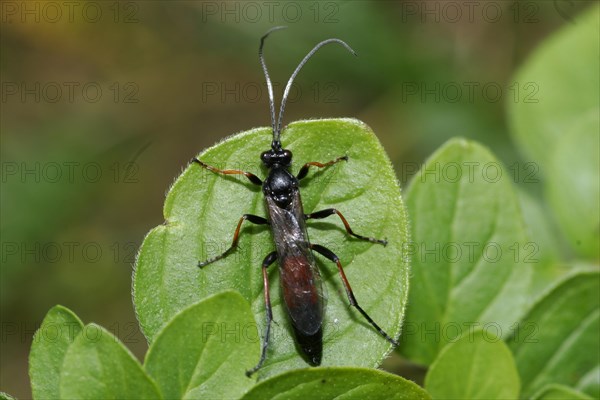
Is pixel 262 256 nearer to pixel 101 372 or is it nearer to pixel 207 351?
pixel 207 351

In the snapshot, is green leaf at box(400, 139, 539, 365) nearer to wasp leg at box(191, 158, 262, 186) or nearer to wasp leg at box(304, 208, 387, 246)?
wasp leg at box(304, 208, 387, 246)

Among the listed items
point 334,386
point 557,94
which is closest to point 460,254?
point 334,386

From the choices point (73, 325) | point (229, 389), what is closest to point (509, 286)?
point (229, 389)

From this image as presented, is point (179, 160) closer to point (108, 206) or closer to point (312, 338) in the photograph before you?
point (108, 206)

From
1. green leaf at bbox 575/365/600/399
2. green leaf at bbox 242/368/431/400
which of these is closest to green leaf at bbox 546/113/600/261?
green leaf at bbox 575/365/600/399

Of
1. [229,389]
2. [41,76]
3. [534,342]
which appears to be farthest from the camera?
[41,76]

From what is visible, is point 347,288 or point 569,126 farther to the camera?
point 569,126

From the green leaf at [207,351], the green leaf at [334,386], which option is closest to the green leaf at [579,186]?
the green leaf at [334,386]
